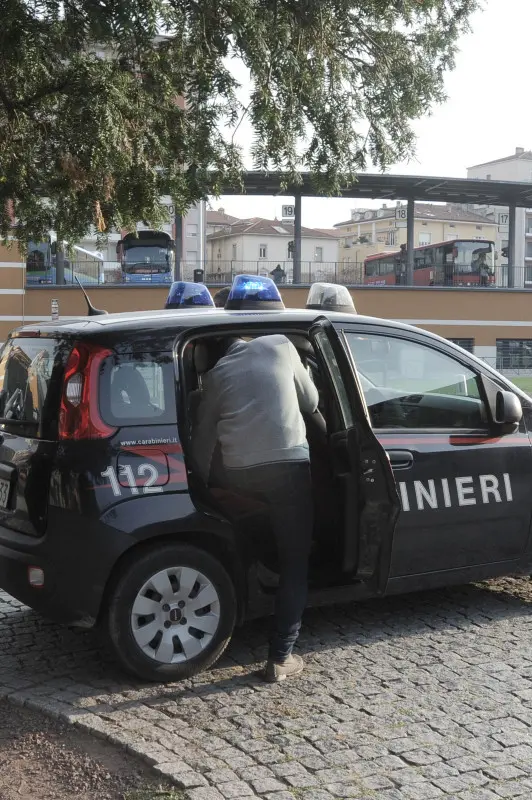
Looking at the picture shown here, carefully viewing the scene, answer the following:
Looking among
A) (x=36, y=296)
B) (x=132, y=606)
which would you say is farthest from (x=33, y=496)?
(x=36, y=296)

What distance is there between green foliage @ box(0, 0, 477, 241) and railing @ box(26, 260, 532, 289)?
2801 cm

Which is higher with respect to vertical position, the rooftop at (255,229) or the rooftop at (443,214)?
the rooftop at (443,214)

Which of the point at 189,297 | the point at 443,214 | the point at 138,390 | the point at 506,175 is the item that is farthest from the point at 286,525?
the point at 506,175

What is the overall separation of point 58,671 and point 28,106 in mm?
3827

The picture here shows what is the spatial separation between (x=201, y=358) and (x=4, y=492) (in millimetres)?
1173

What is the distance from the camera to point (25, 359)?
479 centimetres

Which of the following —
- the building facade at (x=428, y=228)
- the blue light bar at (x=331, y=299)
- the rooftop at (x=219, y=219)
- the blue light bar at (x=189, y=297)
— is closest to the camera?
the blue light bar at (x=189, y=297)

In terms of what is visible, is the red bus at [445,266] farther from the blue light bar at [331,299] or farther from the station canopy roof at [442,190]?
the blue light bar at [331,299]

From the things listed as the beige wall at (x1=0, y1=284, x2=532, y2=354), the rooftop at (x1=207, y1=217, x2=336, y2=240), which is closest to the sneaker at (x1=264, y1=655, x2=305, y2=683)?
the beige wall at (x1=0, y1=284, x2=532, y2=354)

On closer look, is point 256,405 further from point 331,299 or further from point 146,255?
point 146,255

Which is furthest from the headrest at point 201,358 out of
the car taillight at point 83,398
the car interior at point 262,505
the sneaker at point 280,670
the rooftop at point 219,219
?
the rooftop at point 219,219

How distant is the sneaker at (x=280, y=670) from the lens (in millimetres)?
4426

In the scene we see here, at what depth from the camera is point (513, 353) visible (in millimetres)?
42312

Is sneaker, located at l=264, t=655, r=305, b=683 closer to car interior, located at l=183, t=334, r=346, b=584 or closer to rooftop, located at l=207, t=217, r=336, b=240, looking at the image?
car interior, located at l=183, t=334, r=346, b=584
